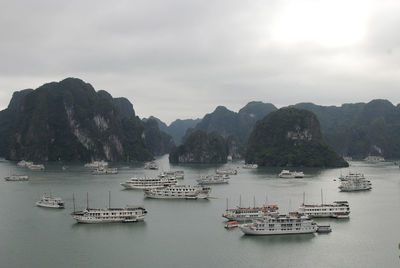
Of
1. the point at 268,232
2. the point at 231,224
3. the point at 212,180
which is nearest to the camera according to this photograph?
the point at 268,232

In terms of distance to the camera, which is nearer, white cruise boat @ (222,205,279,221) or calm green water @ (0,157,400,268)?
calm green water @ (0,157,400,268)

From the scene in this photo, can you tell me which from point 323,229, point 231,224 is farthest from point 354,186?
point 231,224

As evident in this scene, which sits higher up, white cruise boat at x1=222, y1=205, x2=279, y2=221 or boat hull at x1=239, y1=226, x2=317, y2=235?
white cruise boat at x1=222, y1=205, x2=279, y2=221

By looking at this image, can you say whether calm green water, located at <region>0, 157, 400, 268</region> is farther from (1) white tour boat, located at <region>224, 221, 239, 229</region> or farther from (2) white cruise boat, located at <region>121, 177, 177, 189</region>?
(2) white cruise boat, located at <region>121, 177, 177, 189</region>

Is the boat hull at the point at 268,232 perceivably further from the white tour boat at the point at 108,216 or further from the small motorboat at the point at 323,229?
the white tour boat at the point at 108,216

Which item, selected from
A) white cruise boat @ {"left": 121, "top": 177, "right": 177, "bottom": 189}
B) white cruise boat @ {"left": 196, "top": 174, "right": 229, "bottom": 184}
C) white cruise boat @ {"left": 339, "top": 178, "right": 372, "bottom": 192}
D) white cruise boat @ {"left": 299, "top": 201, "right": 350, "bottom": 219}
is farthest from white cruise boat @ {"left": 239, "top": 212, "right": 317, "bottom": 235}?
A: white cruise boat @ {"left": 196, "top": 174, "right": 229, "bottom": 184}

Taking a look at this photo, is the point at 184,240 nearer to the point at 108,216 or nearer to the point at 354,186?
the point at 108,216

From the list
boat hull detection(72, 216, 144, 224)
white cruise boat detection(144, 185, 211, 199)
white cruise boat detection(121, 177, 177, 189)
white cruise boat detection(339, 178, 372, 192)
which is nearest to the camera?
boat hull detection(72, 216, 144, 224)

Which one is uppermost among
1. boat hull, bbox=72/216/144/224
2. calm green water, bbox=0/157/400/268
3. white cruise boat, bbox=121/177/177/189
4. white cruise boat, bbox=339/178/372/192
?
white cruise boat, bbox=121/177/177/189
